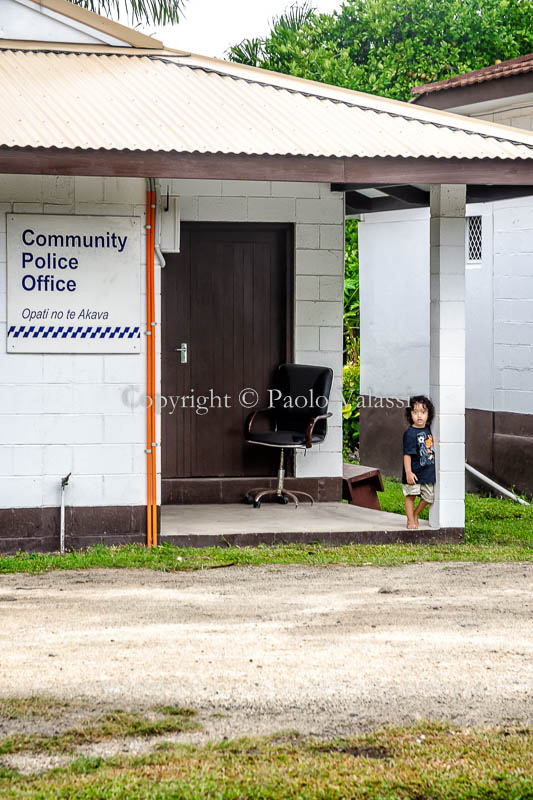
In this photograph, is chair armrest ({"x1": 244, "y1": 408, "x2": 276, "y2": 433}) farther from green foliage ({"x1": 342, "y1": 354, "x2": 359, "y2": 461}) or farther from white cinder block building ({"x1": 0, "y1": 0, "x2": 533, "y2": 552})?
green foliage ({"x1": 342, "y1": 354, "x2": 359, "y2": 461})

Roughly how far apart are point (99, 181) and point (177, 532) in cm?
281

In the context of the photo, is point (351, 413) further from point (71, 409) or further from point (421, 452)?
point (71, 409)

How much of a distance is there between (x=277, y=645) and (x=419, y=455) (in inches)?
144

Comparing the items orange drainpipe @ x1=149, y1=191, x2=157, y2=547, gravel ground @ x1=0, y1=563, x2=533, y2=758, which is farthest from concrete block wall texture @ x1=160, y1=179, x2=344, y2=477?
gravel ground @ x1=0, y1=563, x2=533, y2=758

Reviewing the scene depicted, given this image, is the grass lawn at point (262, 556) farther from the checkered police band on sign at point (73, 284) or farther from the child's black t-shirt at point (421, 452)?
the checkered police band on sign at point (73, 284)

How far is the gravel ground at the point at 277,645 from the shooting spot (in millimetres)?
4926

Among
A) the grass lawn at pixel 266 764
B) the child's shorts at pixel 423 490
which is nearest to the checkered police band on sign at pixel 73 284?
the child's shorts at pixel 423 490

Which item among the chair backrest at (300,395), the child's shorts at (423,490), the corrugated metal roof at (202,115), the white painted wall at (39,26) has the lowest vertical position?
the child's shorts at (423,490)

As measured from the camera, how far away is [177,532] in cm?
916

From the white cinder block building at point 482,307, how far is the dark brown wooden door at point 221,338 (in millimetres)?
1546

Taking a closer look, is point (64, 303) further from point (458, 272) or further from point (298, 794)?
point (298, 794)

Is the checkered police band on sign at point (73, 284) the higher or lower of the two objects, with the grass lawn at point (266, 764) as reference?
higher

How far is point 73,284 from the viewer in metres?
8.73

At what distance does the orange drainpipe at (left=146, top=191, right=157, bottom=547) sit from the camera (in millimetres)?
8805
